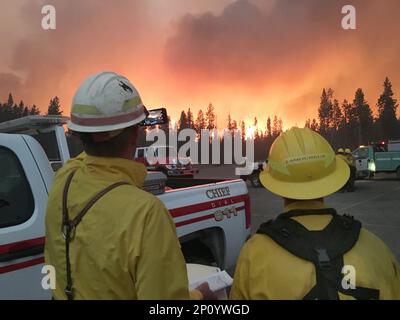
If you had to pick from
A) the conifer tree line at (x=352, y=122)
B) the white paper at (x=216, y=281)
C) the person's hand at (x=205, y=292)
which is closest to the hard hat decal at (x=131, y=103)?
the person's hand at (x=205, y=292)

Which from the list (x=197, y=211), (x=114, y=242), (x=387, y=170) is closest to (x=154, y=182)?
(x=197, y=211)

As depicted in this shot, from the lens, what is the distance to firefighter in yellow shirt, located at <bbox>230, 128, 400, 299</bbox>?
1.57m

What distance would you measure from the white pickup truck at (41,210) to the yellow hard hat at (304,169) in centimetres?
177

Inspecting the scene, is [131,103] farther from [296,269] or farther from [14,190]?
[14,190]

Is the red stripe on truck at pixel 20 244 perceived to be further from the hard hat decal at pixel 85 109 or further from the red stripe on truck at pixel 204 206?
the hard hat decal at pixel 85 109

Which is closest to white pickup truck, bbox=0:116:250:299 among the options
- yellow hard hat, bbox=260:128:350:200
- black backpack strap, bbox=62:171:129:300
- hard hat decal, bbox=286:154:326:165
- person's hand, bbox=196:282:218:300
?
black backpack strap, bbox=62:171:129:300

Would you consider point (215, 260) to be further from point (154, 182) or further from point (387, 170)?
point (387, 170)

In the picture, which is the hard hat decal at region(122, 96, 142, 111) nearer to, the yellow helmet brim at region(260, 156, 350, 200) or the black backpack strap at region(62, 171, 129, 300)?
the black backpack strap at region(62, 171, 129, 300)

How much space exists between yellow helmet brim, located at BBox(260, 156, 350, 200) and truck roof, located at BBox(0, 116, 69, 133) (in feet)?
8.66

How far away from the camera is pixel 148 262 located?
154cm

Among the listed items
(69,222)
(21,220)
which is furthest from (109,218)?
(21,220)

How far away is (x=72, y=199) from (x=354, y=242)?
108 cm

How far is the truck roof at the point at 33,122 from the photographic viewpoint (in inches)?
158
